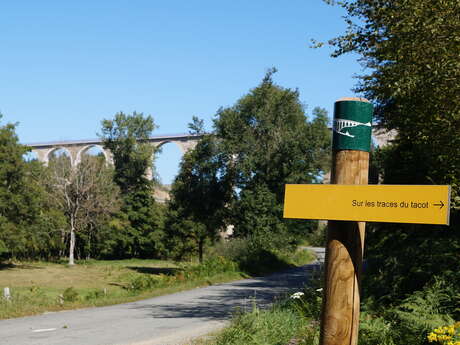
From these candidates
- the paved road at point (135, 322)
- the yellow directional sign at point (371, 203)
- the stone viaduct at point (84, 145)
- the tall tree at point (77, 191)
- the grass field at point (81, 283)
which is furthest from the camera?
the stone viaduct at point (84, 145)

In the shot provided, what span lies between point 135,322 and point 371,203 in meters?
9.17

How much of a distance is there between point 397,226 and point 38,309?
10423 mm

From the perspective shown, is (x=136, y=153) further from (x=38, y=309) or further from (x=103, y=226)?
(x=38, y=309)

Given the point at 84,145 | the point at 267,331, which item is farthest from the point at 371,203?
the point at 84,145

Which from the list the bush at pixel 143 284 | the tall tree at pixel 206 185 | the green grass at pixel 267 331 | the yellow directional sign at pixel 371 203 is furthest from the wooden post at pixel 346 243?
the tall tree at pixel 206 185

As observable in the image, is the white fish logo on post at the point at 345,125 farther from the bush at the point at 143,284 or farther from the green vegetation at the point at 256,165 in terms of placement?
Result: the green vegetation at the point at 256,165

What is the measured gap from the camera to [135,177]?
60.1 m

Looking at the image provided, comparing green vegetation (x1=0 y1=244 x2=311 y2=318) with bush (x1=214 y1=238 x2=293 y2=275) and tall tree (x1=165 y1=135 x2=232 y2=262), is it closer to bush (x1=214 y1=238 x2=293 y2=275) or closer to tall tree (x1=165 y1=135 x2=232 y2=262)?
bush (x1=214 y1=238 x2=293 y2=275)

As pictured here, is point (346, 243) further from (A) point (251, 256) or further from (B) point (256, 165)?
(B) point (256, 165)

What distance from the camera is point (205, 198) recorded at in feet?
112

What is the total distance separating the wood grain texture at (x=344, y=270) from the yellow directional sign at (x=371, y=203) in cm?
14

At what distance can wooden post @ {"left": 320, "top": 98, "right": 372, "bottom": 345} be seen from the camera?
10.2 feet

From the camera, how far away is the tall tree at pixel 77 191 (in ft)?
157

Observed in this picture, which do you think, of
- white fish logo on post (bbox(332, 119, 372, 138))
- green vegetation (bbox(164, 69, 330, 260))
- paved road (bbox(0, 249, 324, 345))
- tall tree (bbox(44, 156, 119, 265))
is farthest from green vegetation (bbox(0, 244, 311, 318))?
white fish logo on post (bbox(332, 119, 372, 138))
